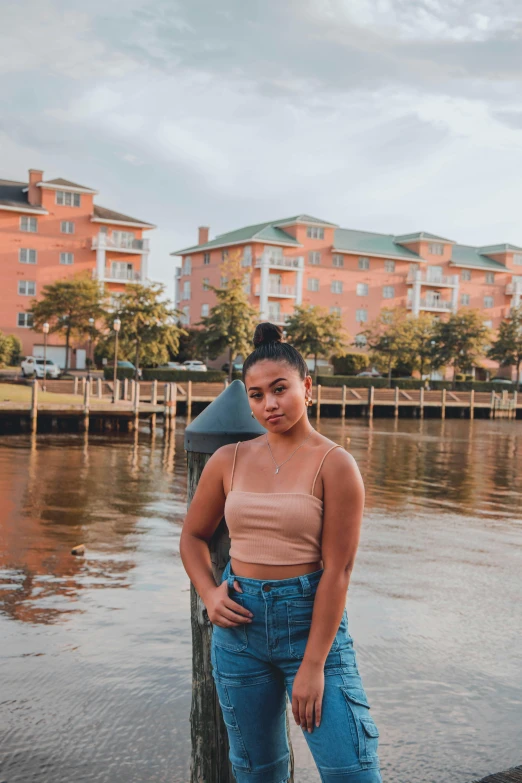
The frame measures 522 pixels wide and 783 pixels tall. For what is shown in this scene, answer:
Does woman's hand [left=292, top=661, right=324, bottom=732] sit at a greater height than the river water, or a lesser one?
greater

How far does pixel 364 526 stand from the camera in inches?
504

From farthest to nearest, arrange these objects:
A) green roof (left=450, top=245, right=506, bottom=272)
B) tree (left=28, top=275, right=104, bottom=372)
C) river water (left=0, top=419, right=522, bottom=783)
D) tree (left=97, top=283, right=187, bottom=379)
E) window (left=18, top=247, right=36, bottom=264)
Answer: green roof (left=450, top=245, right=506, bottom=272) < window (left=18, top=247, right=36, bottom=264) < tree (left=28, top=275, right=104, bottom=372) < tree (left=97, top=283, right=187, bottom=379) < river water (left=0, top=419, right=522, bottom=783)

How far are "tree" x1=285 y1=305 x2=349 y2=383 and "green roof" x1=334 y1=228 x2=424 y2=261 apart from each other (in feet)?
45.7

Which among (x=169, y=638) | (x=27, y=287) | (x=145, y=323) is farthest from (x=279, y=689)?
(x=27, y=287)

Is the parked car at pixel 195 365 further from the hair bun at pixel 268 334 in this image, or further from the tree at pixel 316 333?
the hair bun at pixel 268 334

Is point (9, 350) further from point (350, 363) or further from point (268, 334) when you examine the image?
point (268, 334)

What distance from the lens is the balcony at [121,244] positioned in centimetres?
6141

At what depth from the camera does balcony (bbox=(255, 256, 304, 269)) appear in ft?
220

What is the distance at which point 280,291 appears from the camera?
68438 millimetres

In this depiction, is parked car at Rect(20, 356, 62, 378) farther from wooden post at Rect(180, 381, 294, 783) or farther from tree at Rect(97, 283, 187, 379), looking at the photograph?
wooden post at Rect(180, 381, 294, 783)

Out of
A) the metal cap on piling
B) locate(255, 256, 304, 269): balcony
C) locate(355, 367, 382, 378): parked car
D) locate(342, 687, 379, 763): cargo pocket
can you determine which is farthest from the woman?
locate(255, 256, 304, 269): balcony

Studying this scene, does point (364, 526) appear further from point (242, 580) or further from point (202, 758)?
point (242, 580)

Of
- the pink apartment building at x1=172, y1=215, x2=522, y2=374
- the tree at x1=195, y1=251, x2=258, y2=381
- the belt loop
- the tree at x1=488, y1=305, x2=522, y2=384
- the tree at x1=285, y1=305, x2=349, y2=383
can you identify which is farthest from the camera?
the tree at x1=488, y1=305, x2=522, y2=384

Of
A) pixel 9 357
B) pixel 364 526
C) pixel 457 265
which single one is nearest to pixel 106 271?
pixel 9 357
